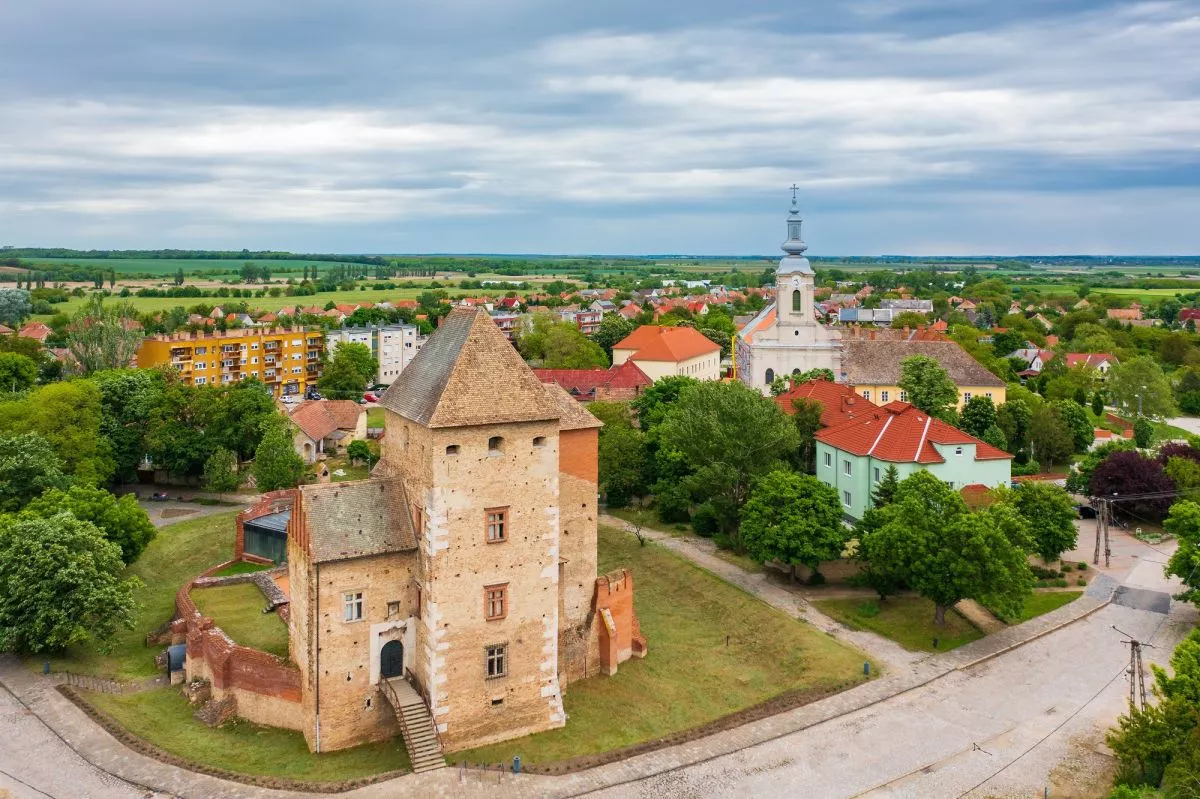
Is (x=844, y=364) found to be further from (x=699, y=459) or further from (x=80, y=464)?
(x=80, y=464)

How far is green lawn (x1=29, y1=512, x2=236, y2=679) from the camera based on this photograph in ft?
135

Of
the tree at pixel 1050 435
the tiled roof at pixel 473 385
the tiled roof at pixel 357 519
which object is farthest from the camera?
the tree at pixel 1050 435

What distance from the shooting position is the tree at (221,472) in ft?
226

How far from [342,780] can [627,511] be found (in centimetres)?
→ 3739

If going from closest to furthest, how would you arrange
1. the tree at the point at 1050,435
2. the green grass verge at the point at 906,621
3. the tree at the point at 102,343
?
the green grass verge at the point at 906,621
the tree at the point at 1050,435
the tree at the point at 102,343

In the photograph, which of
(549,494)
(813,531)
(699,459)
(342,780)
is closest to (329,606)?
(342,780)

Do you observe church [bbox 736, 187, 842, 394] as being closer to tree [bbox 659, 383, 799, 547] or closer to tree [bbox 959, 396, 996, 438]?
tree [bbox 959, 396, 996, 438]

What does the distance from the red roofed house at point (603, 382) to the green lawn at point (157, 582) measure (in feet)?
131

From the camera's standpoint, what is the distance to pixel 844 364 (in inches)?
3625

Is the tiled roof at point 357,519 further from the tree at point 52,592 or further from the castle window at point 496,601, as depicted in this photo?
the tree at point 52,592

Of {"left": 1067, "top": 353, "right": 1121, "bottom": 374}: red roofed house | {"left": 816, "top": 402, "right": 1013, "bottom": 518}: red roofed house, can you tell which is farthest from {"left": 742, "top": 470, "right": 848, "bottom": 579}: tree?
{"left": 1067, "top": 353, "right": 1121, "bottom": 374}: red roofed house

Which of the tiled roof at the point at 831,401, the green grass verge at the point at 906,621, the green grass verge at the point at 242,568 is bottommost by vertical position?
the green grass verge at the point at 242,568

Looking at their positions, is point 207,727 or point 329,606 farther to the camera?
point 207,727

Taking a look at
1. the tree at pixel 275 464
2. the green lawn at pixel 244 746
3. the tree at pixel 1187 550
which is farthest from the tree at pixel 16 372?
the tree at pixel 1187 550
